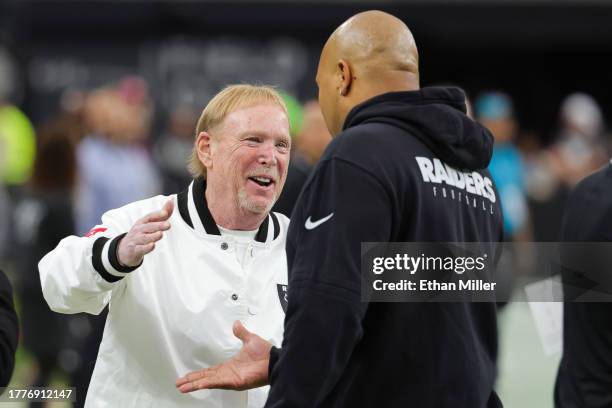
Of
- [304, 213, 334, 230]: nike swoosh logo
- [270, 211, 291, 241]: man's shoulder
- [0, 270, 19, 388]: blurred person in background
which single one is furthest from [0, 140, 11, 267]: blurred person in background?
[304, 213, 334, 230]: nike swoosh logo

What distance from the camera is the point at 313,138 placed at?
768cm

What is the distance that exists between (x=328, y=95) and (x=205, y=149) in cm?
78

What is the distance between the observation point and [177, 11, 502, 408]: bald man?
3.33m

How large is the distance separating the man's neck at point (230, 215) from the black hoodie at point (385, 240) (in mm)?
807

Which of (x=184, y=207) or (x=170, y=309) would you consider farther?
(x=184, y=207)

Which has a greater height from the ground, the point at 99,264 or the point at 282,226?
the point at 282,226

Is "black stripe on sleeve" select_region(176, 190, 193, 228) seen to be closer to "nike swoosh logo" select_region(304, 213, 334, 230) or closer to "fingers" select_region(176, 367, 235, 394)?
"fingers" select_region(176, 367, 235, 394)

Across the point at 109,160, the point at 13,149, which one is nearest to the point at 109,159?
the point at 109,160

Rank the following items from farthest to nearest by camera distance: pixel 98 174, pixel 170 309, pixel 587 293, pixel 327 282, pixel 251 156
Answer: pixel 98 174, pixel 587 293, pixel 251 156, pixel 170 309, pixel 327 282

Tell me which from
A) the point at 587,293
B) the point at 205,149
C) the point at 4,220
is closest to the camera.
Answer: the point at 205,149

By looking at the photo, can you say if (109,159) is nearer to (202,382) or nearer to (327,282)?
(202,382)

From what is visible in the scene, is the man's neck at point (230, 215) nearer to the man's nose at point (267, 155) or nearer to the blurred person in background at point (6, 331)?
the man's nose at point (267, 155)

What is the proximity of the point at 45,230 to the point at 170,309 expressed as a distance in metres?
4.47

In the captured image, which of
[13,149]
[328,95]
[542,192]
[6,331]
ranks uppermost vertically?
[13,149]
